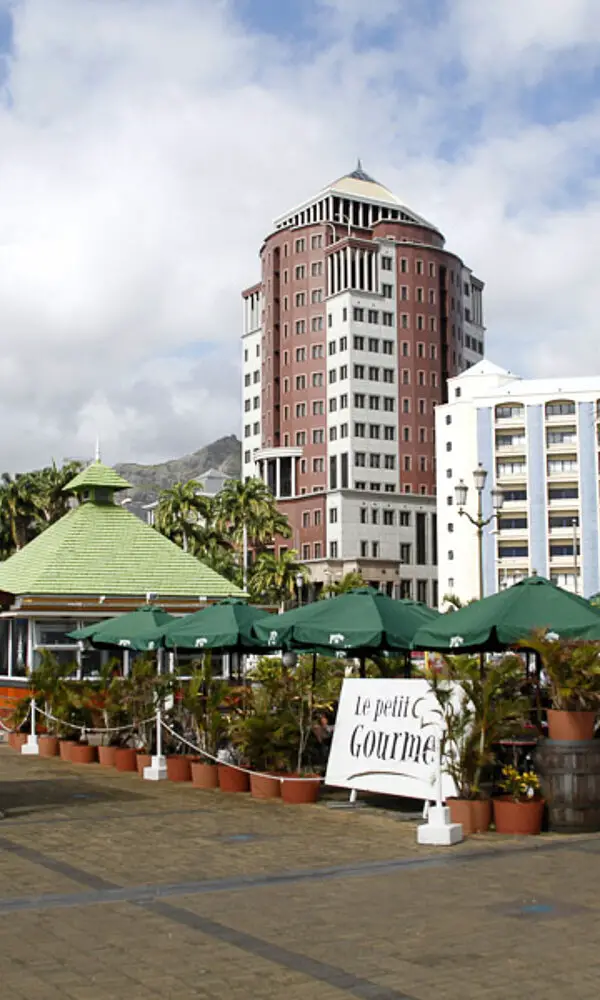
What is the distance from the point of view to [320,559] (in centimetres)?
10456

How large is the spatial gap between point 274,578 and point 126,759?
62.9 metres

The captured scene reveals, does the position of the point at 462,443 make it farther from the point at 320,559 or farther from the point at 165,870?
the point at 165,870

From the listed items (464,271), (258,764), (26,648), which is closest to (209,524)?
(464,271)

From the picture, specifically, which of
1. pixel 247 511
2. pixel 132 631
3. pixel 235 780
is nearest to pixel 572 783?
pixel 235 780

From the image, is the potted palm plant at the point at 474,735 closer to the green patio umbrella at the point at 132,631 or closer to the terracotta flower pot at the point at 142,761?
the terracotta flower pot at the point at 142,761

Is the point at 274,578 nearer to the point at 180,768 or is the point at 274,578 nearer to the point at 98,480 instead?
the point at 98,480

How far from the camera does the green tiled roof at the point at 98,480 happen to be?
108ft

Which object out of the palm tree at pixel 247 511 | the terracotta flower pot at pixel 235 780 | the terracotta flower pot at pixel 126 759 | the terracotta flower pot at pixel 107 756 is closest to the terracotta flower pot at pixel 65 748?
the terracotta flower pot at pixel 107 756

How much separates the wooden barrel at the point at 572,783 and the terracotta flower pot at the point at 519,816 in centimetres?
19

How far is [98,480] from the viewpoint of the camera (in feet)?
108

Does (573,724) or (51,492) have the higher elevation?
(51,492)

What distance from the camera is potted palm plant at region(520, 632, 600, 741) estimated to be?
12.8m

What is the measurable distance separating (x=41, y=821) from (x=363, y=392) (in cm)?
9268

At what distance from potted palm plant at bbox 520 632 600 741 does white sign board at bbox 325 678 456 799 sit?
4.23 feet
